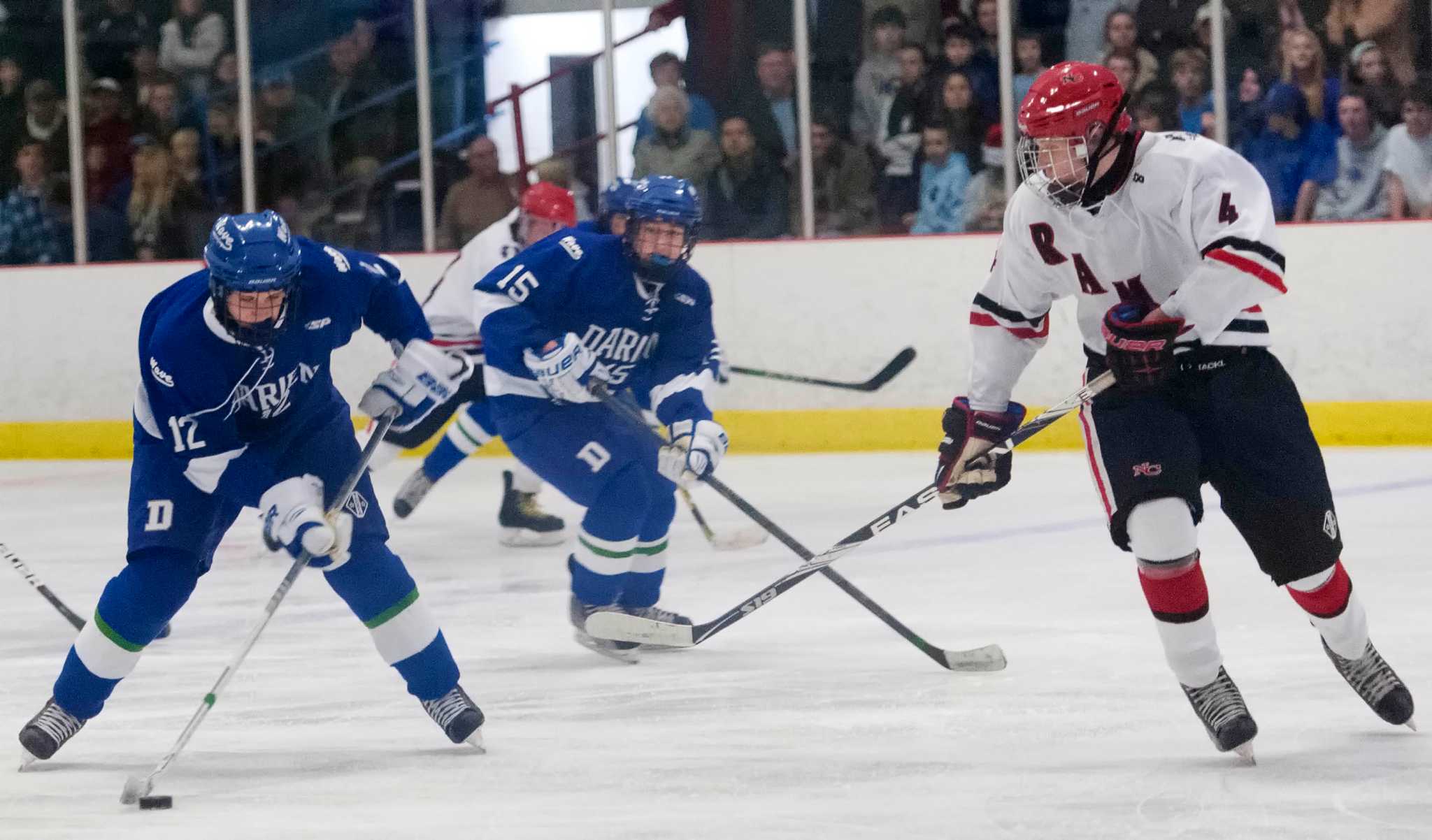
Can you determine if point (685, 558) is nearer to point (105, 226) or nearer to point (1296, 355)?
point (1296, 355)

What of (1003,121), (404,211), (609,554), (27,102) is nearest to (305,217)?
(404,211)

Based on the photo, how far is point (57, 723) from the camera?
3.13m

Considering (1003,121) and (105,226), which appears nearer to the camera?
(1003,121)

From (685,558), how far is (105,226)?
443cm

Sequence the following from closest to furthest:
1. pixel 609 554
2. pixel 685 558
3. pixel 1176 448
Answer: pixel 1176 448 < pixel 609 554 < pixel 685 558

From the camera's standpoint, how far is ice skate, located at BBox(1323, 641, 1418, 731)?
9.86ft

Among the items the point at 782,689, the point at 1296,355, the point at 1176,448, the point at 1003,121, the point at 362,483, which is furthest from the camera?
the point at 1003,121

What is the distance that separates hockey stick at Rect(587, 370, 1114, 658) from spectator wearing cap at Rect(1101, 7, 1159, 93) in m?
3.91

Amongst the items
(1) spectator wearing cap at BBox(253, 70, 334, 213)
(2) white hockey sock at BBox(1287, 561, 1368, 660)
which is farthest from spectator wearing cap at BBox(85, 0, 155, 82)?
(2) white hockey sock at BBox(1287, 561, 1368, 660)

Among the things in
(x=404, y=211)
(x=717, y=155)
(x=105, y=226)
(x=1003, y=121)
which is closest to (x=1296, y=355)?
(x=1003, y=121)

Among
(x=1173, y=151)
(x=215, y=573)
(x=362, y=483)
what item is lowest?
(x=215, y=573)

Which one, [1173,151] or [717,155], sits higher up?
[1173,151]

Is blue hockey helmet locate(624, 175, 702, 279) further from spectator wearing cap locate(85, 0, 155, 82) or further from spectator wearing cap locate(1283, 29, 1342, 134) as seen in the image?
spectator wearing cap locate(85, 0, 155, 82)

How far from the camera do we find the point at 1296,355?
7055 mm
